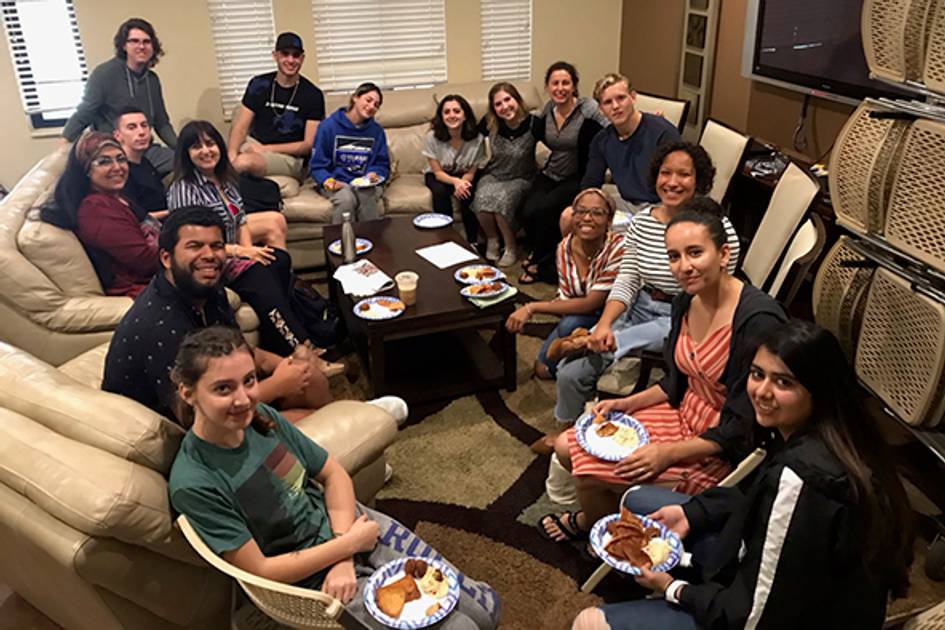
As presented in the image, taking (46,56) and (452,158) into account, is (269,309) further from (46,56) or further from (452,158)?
(46,56)

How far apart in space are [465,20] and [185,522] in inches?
206

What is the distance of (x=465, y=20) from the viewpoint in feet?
20.1

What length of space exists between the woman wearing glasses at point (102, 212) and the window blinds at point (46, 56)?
2.40 m

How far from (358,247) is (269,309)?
0.68 m

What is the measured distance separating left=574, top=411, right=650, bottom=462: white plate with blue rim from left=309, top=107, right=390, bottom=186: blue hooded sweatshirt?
2.93 m

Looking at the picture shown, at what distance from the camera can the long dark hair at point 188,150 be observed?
12.1 feet

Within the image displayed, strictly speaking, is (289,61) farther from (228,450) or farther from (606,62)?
(228,450)

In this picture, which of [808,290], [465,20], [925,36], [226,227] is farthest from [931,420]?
[465,20]

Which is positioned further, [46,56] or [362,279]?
[46,56]

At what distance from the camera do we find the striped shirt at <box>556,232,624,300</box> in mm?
3252

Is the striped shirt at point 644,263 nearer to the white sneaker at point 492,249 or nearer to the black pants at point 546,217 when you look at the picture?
the black pants at point 546,217

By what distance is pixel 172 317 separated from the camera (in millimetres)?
2471

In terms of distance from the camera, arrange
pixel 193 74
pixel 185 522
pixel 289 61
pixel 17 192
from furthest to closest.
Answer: pixel 193 74 < pixel 289 61 < pixel 17 192 < pixel 185 522

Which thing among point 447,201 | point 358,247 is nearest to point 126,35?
point 358,247
